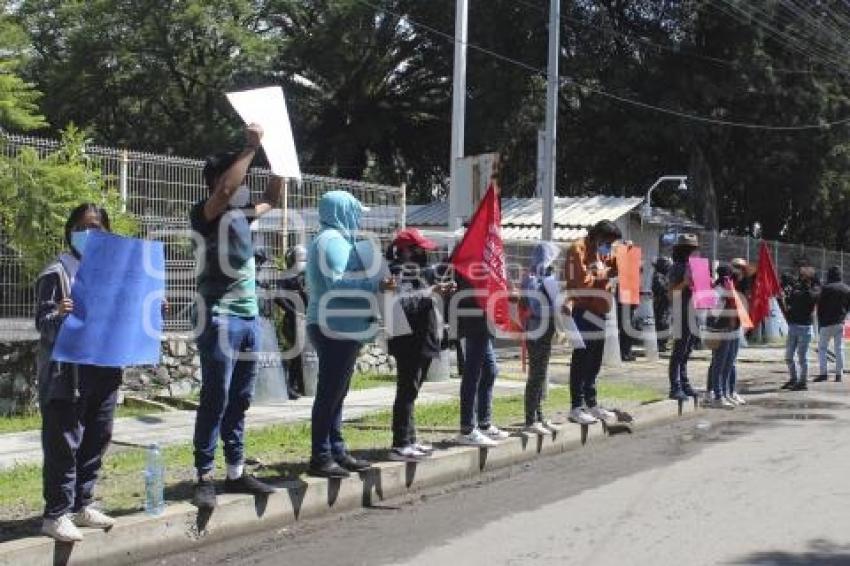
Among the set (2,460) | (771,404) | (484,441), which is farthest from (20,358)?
(771,404)

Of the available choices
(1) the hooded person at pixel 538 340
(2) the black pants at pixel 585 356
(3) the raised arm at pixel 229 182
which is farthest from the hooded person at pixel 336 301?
(2) the black pants at pixel 585 356

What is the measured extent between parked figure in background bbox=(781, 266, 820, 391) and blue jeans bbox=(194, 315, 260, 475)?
11.2 metres

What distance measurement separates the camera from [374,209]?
14742mm

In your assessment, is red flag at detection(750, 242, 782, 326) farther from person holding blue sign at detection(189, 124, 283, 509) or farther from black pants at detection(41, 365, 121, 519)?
black pants at detection(41, 365, 121, 519)

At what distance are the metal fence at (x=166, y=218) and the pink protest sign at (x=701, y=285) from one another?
16.0ft

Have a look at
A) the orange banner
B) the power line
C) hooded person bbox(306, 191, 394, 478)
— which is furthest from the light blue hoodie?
the power line

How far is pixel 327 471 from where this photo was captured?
23.5 ft

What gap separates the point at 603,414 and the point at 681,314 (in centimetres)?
238

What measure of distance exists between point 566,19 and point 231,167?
28.6 meters

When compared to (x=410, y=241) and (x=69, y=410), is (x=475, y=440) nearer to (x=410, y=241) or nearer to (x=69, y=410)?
(x=410, y=241)

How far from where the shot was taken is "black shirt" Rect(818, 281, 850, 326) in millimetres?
16066

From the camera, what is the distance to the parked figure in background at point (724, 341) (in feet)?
42.0

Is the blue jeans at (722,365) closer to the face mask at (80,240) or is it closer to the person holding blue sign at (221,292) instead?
the person holding blue sign at (221,292)

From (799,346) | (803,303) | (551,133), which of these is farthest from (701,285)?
(551,133)
